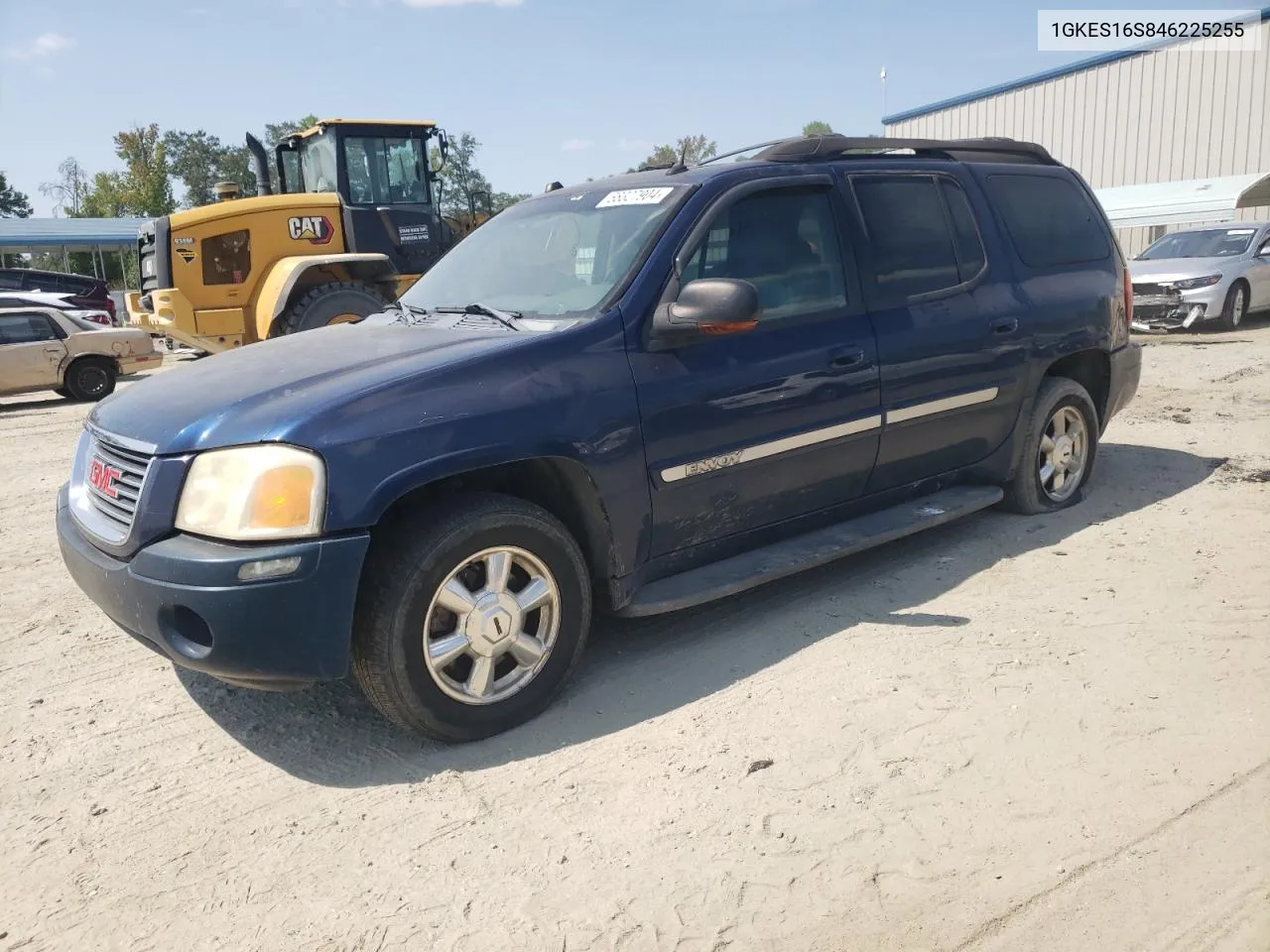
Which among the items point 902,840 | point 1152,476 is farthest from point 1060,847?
point 1152,476

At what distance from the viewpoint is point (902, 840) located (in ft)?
8.59

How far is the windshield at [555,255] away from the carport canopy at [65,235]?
118 ft

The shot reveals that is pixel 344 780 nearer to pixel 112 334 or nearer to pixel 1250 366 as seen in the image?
pixel 1250 366

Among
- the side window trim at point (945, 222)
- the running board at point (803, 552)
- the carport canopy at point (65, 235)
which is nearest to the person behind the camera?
the running board at point (803, 552)

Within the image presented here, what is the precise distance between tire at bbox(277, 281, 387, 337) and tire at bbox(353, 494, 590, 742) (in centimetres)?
796

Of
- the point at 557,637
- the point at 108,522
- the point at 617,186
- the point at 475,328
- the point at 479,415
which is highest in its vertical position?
the point at 617,186

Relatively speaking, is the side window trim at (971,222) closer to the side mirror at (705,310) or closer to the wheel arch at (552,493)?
the side mirror at (705,310)

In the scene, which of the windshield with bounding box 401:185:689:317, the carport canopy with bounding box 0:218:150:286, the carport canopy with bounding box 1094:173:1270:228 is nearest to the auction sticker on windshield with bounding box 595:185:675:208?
the windshield with bounding box 401:185:689:317

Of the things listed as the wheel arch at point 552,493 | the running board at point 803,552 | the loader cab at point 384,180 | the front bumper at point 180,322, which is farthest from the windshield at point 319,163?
the wheel arch at point 552,493

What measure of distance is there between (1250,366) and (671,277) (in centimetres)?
955

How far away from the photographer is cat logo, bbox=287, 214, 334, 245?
36.9 ft

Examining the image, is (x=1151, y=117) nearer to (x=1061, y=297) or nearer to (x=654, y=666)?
(x=1061, y=297)

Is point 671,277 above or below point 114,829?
above

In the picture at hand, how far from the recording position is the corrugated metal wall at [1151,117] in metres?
22.5
